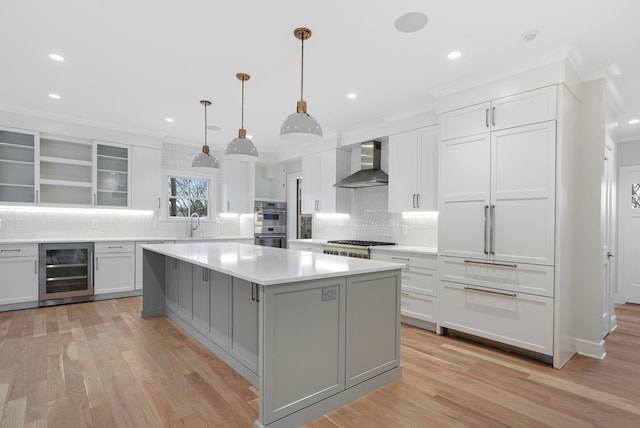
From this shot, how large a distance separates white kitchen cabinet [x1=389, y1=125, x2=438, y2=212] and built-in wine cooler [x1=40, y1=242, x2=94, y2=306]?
4.60 meters

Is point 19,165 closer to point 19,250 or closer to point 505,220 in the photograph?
point 19,250

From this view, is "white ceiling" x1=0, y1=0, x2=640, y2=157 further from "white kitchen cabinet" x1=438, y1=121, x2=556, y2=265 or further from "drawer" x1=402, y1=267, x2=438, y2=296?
"drawer" x1=402, y1=267, x2=438, y2=296

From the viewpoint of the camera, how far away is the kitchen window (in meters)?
6.25

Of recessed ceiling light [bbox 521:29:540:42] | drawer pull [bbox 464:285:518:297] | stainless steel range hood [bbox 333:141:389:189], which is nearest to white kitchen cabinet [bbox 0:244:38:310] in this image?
stainless steel range hood [bbox 333:141:389:189]

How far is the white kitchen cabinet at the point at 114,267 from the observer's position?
5.04 m

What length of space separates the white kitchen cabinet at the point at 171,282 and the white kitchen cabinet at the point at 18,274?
74.1 inches

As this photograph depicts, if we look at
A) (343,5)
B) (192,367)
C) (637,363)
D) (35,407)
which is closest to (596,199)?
(637,363)

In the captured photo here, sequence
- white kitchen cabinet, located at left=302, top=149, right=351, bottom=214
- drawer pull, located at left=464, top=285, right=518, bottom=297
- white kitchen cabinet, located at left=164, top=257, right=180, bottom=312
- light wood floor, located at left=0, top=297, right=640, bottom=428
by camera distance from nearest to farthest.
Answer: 1. light wood floor, located at left=0, top=297, right=640, bottom=428
2. drawer pull, located at left=464, top=285, right=518, bottom=297
3. white kitchen cabinet, located at left=164, top=257, right=180, bottom=312
4. white kitchen cabinet, located at left=302, top=149, right=351, bottom=214

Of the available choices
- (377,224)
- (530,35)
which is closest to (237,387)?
(377,224)

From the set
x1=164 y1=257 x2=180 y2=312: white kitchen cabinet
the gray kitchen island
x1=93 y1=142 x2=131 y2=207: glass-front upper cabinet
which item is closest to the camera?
the gray kitchen island

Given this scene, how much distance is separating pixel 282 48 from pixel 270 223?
4.65m

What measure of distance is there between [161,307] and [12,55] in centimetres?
309

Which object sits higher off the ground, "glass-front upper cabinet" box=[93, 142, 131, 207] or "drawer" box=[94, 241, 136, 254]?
"glass-front upper cabinet" box=[93, 142, 131, 207]

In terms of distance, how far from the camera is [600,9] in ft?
7.59
